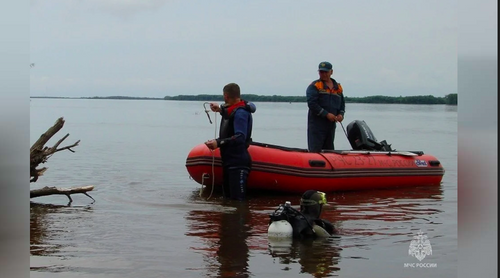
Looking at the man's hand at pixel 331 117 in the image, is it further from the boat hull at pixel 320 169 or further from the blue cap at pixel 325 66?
the blue cap at pixel 325 66

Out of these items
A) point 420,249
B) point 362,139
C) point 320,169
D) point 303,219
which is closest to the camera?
point 420,249

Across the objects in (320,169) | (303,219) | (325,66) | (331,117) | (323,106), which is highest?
(325,66)

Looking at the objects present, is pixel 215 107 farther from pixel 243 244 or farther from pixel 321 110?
pixel 243 244

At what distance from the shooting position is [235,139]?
7.63m

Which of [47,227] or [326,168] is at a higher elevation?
[326,168]

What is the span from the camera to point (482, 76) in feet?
7.79

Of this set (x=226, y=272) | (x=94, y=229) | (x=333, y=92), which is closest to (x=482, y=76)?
(x=226, y=272)

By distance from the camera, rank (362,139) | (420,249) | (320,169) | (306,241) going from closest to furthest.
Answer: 1. (420,249)
2. (306,241)
3. (320,169)
4. (362,139)

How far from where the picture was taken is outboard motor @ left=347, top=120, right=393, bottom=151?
10.0 m

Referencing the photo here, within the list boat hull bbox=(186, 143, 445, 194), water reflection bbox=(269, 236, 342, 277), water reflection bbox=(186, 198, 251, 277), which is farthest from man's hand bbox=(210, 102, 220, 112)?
water reflection bbox=(269, 236, 342, 277)

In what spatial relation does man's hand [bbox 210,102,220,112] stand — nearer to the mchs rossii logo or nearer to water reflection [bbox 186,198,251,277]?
water reflection [bbox 186,198,251,277]

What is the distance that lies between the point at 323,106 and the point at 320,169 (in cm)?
105

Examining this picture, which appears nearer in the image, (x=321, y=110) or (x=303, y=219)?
(x=303, y=219)

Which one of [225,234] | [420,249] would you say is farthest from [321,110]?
[420,249]
